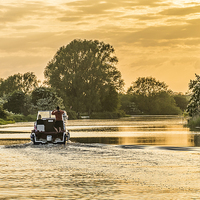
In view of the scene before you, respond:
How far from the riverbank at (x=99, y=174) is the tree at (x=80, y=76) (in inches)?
3242

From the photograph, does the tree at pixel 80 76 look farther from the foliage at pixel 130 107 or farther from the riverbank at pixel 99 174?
the riverbank at pixel 99 174

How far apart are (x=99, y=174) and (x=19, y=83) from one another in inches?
5731

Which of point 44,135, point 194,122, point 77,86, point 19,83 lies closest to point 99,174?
point 44,135

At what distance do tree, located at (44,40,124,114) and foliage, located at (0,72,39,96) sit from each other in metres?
50.2

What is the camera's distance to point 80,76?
103m

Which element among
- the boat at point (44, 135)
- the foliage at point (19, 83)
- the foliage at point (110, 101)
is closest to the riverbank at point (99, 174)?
the boat at point (44, 135)

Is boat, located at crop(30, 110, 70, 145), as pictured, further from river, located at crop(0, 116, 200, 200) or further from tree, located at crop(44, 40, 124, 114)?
tree, located at crop(44, 40, 124, 114)

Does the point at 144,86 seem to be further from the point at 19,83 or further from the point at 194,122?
the point at 194,122

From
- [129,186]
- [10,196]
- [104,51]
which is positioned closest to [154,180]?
[129,186]

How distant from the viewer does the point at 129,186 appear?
10984 mm

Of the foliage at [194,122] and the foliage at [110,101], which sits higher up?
the foliage at [110,101]

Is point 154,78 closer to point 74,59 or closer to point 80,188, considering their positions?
point 74,59

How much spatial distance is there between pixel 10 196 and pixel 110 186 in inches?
93.3

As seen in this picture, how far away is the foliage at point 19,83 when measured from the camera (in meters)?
154
